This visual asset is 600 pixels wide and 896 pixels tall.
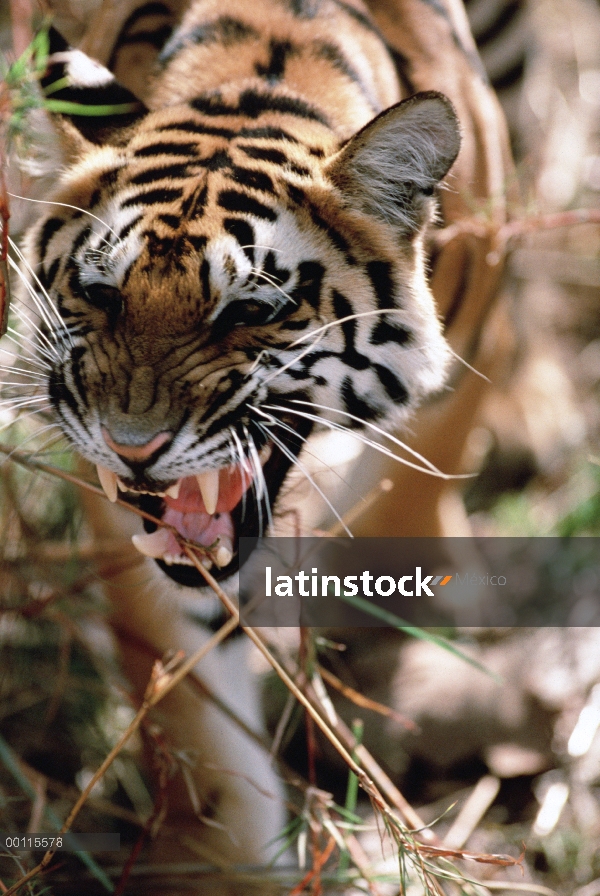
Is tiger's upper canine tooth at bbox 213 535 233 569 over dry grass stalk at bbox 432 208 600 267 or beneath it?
beneath

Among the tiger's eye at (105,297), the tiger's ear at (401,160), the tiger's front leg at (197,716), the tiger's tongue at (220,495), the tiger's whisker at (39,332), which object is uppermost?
the tiger's ear at (401,160)

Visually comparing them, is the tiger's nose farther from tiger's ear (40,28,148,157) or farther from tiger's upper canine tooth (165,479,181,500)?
tiger's ear (40,28,148,157)

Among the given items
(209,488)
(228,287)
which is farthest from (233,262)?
(209,488)

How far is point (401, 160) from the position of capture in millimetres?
990

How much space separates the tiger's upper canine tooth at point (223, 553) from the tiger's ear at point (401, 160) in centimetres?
40

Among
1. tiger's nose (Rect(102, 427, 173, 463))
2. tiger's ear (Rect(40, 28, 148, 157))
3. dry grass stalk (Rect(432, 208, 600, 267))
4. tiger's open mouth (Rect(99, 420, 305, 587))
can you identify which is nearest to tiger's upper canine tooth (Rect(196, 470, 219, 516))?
tiger's open mouth (Rect(99, 420, 305, 587))

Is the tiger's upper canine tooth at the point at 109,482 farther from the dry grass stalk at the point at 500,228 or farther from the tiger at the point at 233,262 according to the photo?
the dry grass stalk at the point at 500,228

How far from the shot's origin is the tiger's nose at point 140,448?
35.0 inches

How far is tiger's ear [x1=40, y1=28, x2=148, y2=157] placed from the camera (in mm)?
1016

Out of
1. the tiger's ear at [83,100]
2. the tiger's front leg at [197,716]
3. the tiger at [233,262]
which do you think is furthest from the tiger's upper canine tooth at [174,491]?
the tiger's ear at [83,100]

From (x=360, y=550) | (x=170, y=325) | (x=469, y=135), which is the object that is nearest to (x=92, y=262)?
(x=170, y=325)

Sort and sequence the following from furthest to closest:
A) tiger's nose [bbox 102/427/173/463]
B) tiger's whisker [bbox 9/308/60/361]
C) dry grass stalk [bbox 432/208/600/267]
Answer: dry grass stalk [bbox 432/208/600/267] < tiger's whisker [bbox 9/308/60/361] < tiger's nose [bbox 102/427/173/463]

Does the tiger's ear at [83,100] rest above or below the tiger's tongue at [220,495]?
above

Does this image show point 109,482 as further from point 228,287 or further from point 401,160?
point 401,160
